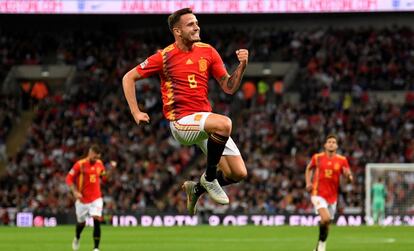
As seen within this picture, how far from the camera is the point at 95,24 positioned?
142ft

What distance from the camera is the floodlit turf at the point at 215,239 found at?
20.9 m

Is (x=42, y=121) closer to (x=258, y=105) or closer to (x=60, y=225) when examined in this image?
(x=60, y=225)

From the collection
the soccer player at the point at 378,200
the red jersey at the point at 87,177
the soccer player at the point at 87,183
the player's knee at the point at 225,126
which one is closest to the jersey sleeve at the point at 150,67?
the player's knee at the point at 225,126

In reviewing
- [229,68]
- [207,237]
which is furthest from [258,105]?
[207,237]

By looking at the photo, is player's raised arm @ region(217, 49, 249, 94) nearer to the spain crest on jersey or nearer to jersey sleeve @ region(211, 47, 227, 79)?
jersey sleeve @ region(211, 47, 227, 79)

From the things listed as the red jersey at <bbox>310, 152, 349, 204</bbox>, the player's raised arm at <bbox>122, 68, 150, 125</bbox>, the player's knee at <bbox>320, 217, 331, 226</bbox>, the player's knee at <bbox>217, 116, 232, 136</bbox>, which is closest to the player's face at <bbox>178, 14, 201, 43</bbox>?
the player's raised arm at <bbox>122, 68, 150, 125</bbox>

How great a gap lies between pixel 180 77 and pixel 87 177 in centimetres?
1055

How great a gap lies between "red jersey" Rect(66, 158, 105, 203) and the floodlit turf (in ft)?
3.74

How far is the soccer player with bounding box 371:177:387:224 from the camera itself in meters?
31.8

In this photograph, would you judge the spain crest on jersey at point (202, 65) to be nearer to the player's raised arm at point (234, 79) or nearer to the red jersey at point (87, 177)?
the player's raised arm at point (234, 79)

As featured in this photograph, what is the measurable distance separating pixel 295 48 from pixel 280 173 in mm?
7501

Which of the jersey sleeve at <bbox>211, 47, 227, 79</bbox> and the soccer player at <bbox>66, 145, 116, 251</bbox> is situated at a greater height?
the jersey sleeve at <bbox>211, 47, 227, 79</bbox>

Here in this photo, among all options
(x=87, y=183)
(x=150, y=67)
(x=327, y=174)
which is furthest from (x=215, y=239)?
(x=150, y=67)

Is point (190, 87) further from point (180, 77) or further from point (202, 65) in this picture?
point (202, 65)
